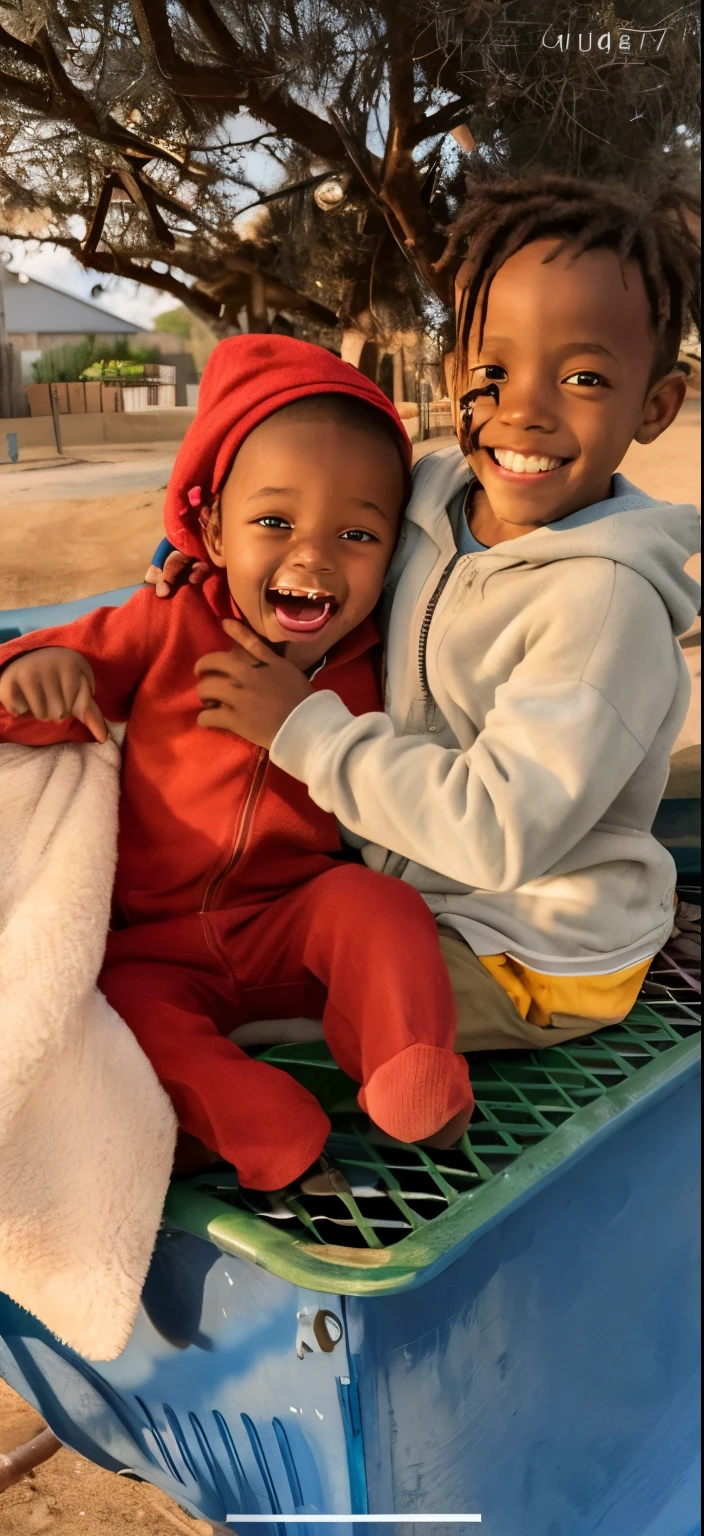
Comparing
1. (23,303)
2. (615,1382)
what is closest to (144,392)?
(23,303)

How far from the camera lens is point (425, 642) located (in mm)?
855

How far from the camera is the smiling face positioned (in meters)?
0.68

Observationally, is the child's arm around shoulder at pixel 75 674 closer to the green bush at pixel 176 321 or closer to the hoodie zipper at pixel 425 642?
the hoodie zipper at pixel 425 642

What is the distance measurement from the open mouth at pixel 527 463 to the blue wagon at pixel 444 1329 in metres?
0.41

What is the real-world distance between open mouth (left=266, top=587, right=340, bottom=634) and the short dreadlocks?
193 mm

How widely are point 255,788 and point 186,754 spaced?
0.06 metres

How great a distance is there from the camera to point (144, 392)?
3.59 feet

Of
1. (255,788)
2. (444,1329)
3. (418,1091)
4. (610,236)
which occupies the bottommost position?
(444,1329)

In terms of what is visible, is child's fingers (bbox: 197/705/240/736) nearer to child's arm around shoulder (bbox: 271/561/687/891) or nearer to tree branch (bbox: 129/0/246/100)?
child's arm around shoulder (bbox: 271/561/687/891)

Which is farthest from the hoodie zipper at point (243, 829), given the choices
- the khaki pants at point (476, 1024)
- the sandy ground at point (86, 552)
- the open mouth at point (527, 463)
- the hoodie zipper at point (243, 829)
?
the sandy ground at point (86, 552)

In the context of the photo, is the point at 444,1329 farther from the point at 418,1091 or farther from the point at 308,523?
the point at 308,523

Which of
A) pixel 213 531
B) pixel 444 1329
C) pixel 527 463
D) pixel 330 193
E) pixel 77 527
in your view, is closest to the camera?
pixel 444 1329

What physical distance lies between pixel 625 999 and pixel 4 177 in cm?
86

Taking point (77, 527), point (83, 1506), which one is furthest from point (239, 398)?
point (83, 1506)
